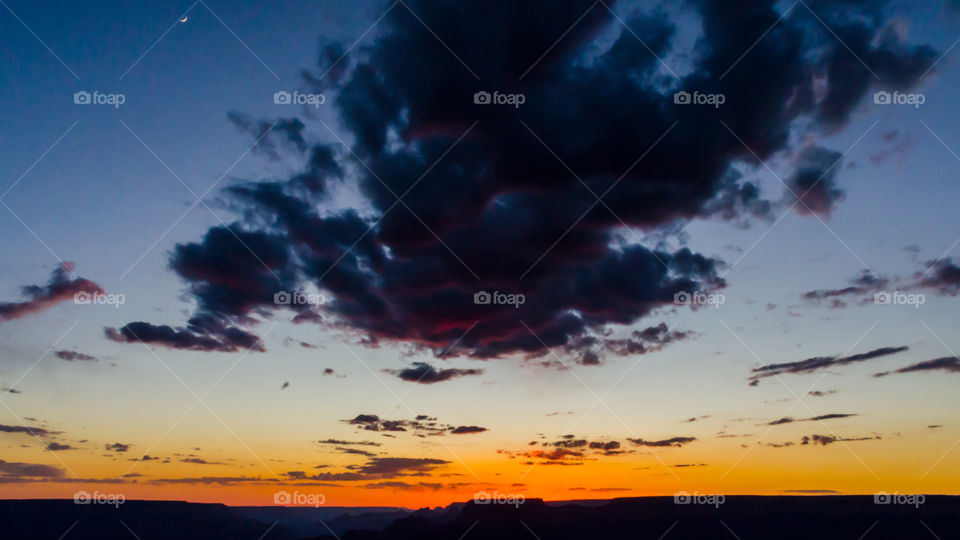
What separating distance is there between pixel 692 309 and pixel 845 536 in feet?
606

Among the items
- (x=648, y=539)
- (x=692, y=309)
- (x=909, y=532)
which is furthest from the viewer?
(x=648, y=539)

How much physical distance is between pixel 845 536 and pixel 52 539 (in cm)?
23161

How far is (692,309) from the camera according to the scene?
155ft

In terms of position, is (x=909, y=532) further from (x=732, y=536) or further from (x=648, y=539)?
(x=648, y=539)

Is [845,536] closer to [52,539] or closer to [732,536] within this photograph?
[732,536]

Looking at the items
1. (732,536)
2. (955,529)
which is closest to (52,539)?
(732,536)

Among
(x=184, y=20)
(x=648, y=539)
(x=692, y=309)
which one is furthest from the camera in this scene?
(x=648, y=539)

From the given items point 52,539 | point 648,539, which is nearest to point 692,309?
point 648,539

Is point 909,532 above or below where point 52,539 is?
above

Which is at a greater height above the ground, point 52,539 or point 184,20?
point 184,20

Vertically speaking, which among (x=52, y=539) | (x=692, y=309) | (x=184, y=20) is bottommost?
(x=52, y=539)

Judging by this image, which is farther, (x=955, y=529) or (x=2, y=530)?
(x=2, y=530)

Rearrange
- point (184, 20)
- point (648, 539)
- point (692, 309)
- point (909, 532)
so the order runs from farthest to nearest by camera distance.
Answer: point (648, 539), point (909, 532), point (692, 309), point (184, 20)

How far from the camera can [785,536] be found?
7726 inches
